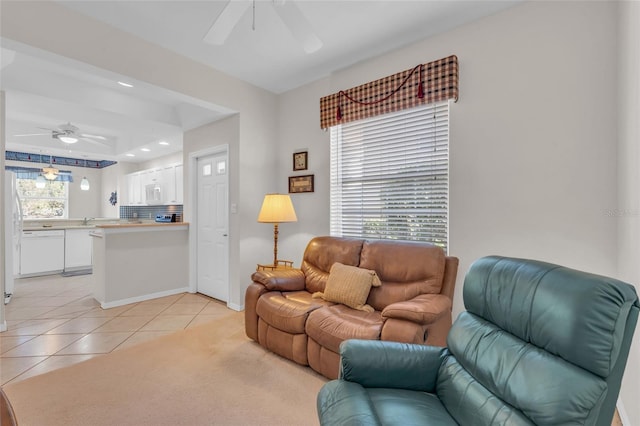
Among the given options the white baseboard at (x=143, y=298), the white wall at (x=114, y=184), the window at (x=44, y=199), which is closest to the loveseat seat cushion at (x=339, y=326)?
the white baseboard at (x=143, y=298)

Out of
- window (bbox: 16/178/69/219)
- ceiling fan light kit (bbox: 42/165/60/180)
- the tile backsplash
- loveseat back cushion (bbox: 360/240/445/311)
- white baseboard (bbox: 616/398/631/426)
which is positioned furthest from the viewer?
window (bbox: 16/178/69/219)

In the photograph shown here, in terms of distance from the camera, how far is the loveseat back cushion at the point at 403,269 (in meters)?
2.20

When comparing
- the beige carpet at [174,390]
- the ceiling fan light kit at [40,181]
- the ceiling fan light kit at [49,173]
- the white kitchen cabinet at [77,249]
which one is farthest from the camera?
the ceiling fan light kit at [40,181]

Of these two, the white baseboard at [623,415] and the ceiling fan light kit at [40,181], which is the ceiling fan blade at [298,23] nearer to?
the white baseboard at [623,415]

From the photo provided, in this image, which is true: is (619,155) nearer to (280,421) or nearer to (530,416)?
(530,416)

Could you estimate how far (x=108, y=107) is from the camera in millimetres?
3615

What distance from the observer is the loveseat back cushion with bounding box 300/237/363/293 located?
267 centimetres

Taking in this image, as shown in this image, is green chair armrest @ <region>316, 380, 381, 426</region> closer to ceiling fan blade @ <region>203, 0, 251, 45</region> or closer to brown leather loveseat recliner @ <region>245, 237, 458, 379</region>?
brown leather loveseat recliner @ <region>245, 237, 458, 379</region>

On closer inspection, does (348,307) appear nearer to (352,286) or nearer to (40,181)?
(352,286)

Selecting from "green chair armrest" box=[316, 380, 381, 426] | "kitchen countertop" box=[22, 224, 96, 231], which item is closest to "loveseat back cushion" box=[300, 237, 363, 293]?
"green chair armrest" box=[316, 380, 381, 426]

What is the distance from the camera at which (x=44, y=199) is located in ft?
22.8

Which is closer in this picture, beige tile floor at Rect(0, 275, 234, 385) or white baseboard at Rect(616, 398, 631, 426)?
white baseboard at Rect(616, 398, 631, 426)

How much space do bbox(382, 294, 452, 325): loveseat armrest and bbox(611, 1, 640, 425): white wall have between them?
0.92 meters

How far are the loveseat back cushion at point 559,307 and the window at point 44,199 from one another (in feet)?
29.8
